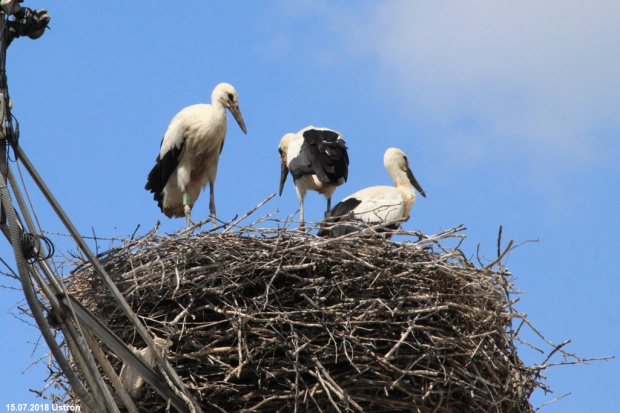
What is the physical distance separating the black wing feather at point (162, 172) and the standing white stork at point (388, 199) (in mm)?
1476

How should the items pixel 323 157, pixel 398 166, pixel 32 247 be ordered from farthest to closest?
pixel 398 166
pixel 323 157
pixel 32 247

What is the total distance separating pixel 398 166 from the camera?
10.4 m

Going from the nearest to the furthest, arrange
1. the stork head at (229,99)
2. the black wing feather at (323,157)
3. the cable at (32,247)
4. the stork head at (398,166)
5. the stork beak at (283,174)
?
the cable at (32,247) → the black wing feather at (323,157) → the stork head at (229,99) → the stork head at (398,166) → the stork beak at (283,174)

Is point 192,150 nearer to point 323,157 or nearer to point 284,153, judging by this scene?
point 323,157

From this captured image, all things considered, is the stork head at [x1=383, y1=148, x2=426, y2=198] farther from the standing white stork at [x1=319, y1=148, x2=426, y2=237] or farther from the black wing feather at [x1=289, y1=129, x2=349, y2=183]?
the black wing feather at [x1=289, y1=129, x2=349, y2=183]

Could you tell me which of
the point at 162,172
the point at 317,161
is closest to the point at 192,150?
the point at 162,172

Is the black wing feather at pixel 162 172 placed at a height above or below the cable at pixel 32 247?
above

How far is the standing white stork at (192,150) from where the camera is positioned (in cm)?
986

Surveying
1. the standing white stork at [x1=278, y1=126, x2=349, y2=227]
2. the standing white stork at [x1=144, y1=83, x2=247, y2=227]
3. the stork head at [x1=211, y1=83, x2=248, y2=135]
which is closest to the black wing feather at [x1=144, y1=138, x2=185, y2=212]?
the standing white stork at [x1=144, y1=83, x2=247, y2=227]

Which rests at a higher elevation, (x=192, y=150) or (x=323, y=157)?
(x=192, y=150)

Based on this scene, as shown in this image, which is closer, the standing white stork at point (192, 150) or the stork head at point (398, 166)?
the standing white stork at point (192, 150)

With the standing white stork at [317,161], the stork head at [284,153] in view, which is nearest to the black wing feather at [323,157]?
the standing white stork at [317,161]

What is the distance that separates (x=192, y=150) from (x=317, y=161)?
1.11 meters

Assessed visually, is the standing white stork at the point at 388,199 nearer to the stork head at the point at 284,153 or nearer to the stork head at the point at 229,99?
the stork head at the point at 284,153
